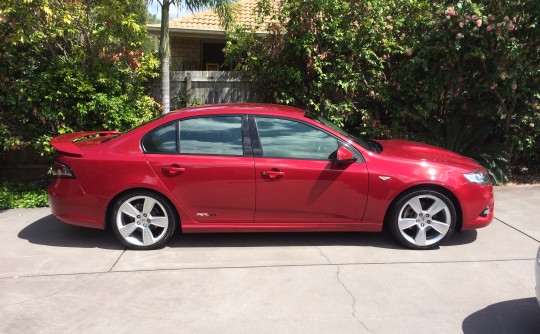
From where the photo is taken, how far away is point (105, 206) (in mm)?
4840

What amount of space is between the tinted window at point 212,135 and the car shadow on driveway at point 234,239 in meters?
1.04

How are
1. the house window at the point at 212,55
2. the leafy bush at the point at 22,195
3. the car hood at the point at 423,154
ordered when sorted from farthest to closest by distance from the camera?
the house window at the point at 212,55
the leafy bush at the point at 22,195
the car hood at the point at 423,154

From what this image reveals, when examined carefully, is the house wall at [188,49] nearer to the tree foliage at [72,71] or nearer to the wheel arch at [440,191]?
the tree foliage at [72,71]

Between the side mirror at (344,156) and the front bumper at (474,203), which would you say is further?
the front bumper at (474,203)

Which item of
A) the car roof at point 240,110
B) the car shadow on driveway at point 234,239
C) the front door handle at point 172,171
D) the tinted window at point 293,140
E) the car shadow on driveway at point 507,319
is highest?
the car roof at point 240,110

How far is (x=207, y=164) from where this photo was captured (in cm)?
479

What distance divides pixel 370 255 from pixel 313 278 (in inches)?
32.1

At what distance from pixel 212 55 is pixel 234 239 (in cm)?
1013

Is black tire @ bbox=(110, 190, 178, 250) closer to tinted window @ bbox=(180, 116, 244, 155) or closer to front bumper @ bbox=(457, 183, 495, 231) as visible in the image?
tinted window @ bbox=(180, 116, 244, 155)

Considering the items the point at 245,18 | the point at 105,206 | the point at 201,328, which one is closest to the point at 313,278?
the point at 201,328

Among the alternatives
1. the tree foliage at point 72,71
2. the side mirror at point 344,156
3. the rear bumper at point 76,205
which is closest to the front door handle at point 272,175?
the side mirror at point 344,156

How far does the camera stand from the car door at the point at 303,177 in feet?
15.7

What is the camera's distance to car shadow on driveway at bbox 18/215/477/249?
511 cm

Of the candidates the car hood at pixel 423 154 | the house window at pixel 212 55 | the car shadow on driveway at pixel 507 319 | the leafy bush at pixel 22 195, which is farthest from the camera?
the house window at pixel 212 55
